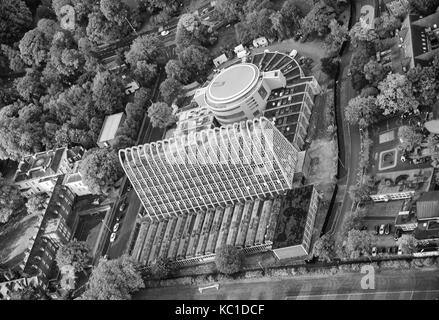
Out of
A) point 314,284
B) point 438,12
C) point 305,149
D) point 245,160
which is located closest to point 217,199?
point 245,160

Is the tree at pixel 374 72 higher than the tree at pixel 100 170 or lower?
higher

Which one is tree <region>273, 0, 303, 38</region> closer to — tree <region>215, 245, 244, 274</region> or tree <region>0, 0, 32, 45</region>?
tree <region>215, 245, 244, 274</region>

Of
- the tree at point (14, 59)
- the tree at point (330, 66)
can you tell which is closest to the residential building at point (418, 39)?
the tree at point (330, 66)

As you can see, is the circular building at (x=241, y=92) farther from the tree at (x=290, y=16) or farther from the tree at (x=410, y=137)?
the tree at (x=410, y=137)

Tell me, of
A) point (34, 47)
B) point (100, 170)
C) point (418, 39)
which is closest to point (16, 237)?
point (100, 170)

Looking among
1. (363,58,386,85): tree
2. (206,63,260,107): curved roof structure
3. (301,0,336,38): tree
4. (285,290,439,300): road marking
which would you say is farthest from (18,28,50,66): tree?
(285,290,439,300): road marking
